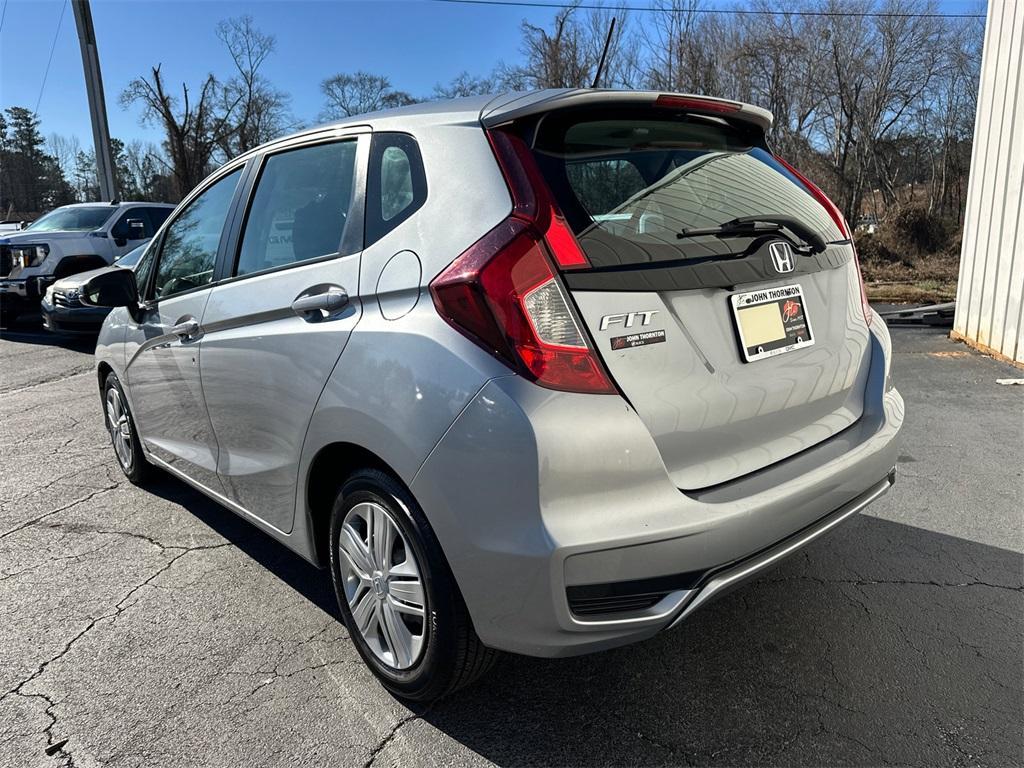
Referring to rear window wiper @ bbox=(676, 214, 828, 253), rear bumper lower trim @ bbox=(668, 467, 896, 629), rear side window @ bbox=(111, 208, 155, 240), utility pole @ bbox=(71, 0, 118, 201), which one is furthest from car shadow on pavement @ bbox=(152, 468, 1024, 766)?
utility pole @ bbox=(71, 0, 118, 201)

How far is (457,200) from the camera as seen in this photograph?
6.58 feet

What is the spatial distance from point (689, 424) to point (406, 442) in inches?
29.2

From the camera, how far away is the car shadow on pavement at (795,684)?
2068mm

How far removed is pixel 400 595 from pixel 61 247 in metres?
10.8

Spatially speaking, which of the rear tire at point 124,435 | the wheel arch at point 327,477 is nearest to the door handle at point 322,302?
the wheel arch at point 327,477

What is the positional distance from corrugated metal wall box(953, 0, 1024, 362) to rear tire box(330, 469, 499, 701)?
6471 mm

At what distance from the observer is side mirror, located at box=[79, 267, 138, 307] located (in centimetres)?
350

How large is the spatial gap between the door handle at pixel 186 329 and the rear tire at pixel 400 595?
46.8 inches

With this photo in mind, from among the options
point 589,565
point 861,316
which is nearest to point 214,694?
point 589,565

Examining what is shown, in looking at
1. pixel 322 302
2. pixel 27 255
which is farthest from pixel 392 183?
pixel 27 255

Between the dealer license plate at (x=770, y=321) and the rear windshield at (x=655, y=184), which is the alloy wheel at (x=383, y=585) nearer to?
the rear windshield at (x=655, y=184)

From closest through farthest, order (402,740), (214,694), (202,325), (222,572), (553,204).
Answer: (553,204)
(402,740)
(214,694)
(202,325)
(222,572)

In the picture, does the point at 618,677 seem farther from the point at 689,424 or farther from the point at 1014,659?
the point at 1014,659

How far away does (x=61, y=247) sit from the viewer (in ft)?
35.0
